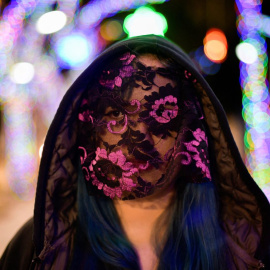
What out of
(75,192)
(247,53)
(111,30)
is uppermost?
(111,30)

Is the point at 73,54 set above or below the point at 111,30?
below

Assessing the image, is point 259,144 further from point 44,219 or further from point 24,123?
point 24,123

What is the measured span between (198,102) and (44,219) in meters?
0.87

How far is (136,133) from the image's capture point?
142 cm

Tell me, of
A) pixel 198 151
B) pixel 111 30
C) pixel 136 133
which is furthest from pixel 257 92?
pixel 111 30

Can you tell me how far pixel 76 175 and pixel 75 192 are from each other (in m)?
0.08

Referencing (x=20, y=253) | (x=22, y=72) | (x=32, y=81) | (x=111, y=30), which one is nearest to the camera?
(x=20, y=253)

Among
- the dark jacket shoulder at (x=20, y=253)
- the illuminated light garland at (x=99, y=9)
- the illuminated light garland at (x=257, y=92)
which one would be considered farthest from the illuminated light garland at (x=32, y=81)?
the dark jacket shoulder at (x=20, y=253)

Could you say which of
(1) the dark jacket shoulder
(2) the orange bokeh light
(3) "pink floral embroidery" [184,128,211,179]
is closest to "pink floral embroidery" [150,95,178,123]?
(3) "pink floral embroidery" [184,128,211,179]

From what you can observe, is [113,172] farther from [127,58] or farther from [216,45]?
[216,45]

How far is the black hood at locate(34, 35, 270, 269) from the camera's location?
4.87 feet

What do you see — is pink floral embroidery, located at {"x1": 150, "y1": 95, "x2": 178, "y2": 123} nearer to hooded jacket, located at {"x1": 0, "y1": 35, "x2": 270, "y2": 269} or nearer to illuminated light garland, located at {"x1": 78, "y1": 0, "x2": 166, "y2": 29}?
hooded jacket, located at {"x1": 0, "y1": 35, "x2": 270, "y2": 269}

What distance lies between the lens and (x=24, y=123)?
507 centimetres

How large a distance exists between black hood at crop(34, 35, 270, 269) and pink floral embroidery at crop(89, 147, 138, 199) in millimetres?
193
